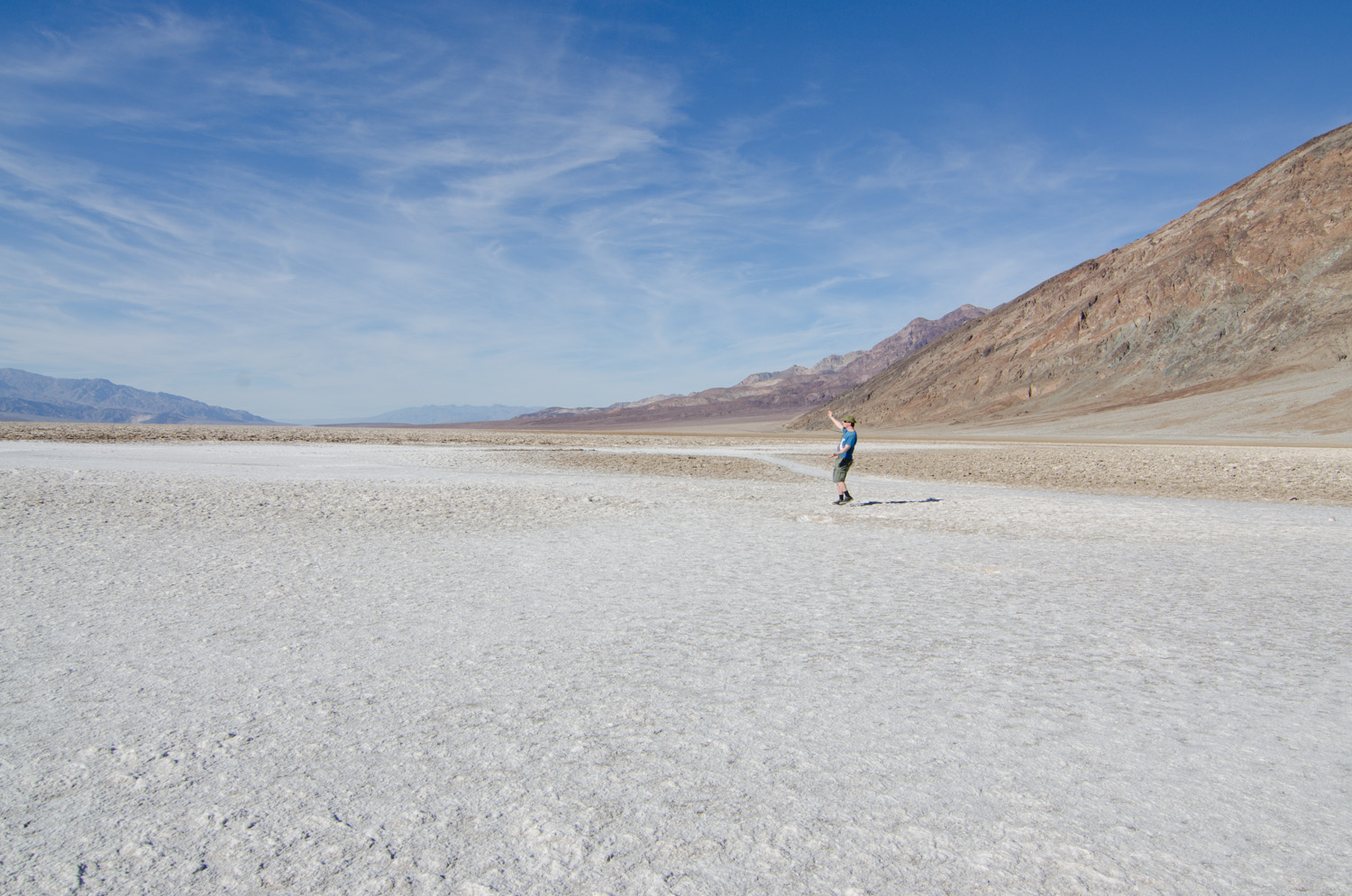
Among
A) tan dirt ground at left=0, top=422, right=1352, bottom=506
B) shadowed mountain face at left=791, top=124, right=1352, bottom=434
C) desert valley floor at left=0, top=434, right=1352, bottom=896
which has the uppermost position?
shadowed mountain face at left=791, top=124, right=1352, bottom=434

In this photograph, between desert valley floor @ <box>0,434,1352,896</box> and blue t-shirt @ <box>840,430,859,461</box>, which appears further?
blue t-shirt @ <box>840,430,859,461</box>

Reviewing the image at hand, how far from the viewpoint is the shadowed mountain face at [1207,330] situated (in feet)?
169

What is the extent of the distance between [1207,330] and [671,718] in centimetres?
7228

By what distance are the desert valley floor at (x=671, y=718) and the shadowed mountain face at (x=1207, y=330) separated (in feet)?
157

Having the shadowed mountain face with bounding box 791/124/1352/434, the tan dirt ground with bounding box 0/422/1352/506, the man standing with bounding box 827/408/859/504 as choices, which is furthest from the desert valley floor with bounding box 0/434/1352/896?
the shadowed mountain face with bounding box 791/124/1352/434

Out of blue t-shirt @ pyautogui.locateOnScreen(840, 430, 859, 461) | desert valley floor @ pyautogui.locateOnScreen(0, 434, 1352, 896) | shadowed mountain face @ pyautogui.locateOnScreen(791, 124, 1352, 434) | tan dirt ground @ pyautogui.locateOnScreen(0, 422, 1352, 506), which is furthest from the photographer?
shadowed mountain face @ pyautogui.locateOnScreen(791, 124, 1352, 434)

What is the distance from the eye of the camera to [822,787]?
10.4 ft

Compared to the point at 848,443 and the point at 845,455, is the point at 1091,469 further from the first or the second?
the point at 848,443

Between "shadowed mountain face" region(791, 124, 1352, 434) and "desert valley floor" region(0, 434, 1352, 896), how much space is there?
47.8 m

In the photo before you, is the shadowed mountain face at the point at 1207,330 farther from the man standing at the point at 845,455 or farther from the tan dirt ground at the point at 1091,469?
the man standing at the point at 845,455

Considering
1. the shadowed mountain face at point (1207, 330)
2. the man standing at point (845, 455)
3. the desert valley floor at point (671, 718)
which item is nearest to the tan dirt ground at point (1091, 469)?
the man standing at point (845, 455)

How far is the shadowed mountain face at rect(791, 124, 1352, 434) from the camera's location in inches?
2024

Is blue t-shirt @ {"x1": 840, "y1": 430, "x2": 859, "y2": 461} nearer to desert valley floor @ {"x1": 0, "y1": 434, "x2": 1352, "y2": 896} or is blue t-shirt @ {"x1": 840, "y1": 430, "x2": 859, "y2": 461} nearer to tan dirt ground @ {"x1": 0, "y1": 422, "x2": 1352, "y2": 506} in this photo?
desert valley floor @ {"x1": 0, "y1": 434, "x2": 1352, "y2": 896}

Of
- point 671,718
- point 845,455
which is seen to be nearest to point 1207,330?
point 845,455
